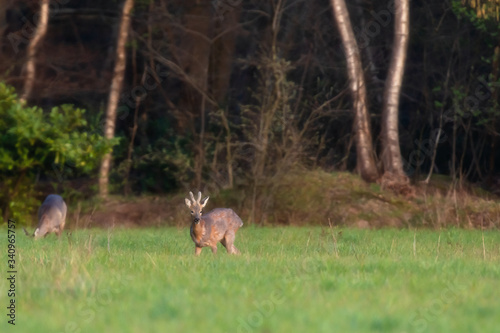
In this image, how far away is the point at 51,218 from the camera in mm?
19094

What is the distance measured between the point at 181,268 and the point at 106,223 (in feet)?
46.0

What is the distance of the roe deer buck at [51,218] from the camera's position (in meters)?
18.8

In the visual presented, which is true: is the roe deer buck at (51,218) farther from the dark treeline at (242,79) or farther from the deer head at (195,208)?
the dark treeline at (242,79)

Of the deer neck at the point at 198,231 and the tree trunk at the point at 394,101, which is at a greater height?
the tree trunk at the point at 394,101

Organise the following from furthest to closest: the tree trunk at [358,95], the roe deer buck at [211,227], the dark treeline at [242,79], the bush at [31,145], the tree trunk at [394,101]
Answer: the dark treeline at [242,79] → the tree trunk at [358,95] → the tree trunk at [394,101] → the bush at [31,145] → the roe deer buck at [211,227]

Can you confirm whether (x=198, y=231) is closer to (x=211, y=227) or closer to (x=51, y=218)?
(x=211, y=227)

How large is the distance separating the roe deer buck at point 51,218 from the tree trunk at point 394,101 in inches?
393

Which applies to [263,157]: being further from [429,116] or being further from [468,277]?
[468,277]

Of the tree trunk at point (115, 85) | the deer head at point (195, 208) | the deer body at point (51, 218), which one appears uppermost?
the tree trunk at point (115, 85)

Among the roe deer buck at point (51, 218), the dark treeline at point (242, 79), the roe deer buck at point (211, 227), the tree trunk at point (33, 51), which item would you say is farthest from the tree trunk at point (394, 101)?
the roe deer buck at point (211, 227)

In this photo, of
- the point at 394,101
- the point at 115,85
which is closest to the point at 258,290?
the point at 394,101

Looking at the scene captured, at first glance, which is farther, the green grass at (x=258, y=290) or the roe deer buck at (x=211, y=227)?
the roe deer buck at (x=211, y=227)

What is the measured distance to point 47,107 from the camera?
29.0 metres

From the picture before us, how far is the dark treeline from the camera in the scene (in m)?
27.4
